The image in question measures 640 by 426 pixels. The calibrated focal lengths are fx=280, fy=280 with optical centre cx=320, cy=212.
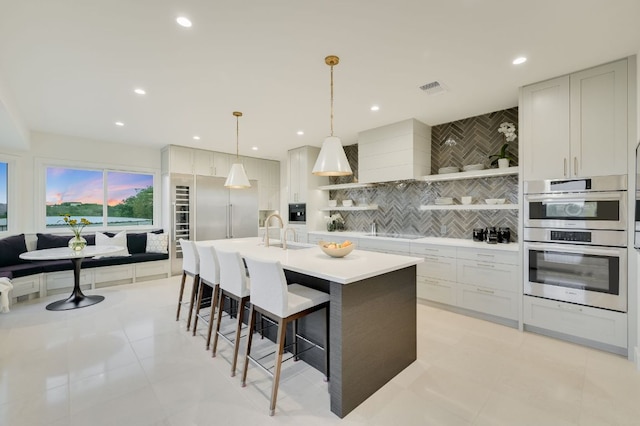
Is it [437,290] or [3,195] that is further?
[3,195]

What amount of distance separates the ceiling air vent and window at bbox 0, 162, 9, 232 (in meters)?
6.30

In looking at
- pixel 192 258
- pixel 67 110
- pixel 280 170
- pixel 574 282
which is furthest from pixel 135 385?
pixel 280 170

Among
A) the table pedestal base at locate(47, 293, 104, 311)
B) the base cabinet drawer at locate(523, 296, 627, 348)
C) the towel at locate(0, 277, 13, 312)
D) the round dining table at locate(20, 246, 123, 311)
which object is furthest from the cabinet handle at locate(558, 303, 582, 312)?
the towel at locate(0, 277, 13, 312)

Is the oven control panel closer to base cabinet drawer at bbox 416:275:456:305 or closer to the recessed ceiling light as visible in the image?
base cabinet drawer at bbox 416:275:456:305

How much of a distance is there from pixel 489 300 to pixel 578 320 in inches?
29.8

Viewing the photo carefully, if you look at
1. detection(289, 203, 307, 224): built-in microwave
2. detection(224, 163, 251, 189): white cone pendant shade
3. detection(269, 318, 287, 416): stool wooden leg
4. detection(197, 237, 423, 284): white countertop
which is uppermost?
detection(224, 163, 251, 189): white cone pendant shade

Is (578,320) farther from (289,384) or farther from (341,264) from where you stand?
(289,384)

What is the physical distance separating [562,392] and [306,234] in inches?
169

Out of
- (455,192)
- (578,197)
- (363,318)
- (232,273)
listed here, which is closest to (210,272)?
(232,273)

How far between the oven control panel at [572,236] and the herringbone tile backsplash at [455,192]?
820 millimetres

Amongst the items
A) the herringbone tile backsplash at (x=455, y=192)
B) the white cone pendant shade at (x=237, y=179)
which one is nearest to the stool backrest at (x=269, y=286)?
the white cone pendant shade at (x=237, y=179)

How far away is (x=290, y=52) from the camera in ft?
7.75

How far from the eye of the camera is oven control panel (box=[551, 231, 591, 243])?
8.61 ft

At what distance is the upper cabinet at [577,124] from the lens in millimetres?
2494
